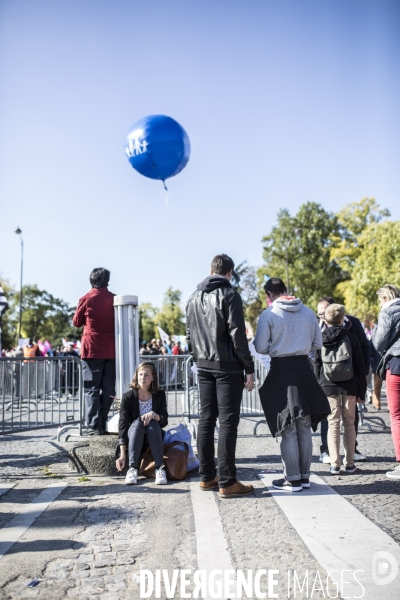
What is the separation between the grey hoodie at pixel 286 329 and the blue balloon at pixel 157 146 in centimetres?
Result: 631

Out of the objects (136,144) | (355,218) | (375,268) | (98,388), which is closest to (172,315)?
(355,218)

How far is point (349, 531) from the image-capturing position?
409cm

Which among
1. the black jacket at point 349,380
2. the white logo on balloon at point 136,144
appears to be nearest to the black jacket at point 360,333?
the black jacket at point 349,380

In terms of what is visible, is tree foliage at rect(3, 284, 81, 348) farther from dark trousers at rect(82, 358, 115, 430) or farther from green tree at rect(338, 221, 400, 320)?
dark trousers at rect(82, 358, 115, 430)

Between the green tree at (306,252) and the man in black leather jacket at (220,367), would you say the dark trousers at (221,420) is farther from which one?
the green tree at (306,252)

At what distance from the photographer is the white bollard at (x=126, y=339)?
696 cm

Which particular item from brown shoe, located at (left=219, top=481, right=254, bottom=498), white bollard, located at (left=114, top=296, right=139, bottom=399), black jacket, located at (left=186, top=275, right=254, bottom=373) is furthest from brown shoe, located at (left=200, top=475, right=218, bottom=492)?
white bollard, located at (left=114, top=296, right=139, bottom=399)

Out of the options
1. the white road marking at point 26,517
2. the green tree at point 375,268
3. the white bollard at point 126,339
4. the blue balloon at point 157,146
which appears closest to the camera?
the white road marking at point 26,517

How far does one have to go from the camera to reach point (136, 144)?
11.2 metres

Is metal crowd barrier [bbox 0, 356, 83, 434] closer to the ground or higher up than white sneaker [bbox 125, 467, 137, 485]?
higher up

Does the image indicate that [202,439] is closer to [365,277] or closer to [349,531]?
[349,531]

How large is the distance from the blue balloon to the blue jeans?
7.01 meters

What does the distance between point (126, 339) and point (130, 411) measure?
1094mm

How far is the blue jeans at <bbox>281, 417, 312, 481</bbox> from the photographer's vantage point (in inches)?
211
